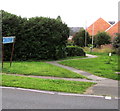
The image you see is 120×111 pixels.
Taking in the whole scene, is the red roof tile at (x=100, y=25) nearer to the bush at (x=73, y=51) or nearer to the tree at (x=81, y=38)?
the tree at (x=81, y=38)

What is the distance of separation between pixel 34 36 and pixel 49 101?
1183 centimetres

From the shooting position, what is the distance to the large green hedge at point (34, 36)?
53.3 ft

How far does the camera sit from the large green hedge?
16234 mm

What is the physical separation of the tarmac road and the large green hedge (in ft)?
33.4

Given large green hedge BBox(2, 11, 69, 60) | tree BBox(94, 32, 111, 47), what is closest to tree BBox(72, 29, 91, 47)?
tree BBox(94, 32, 111, 47)

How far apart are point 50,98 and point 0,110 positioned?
163 centimetres

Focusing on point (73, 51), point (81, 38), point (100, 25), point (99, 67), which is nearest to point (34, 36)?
point (99, 67)

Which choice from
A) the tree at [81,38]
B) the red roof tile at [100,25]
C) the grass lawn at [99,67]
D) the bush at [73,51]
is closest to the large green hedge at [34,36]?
the grass lawn at [99,67]

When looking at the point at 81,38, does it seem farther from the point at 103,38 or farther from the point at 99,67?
the point at 99,67

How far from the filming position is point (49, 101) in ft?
18.7

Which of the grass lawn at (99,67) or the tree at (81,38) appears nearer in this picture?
the grass lawn at (99,67)

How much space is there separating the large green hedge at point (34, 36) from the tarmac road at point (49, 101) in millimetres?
10170

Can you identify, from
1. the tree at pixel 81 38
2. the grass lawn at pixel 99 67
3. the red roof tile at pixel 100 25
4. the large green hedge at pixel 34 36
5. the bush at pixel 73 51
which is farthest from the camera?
the red roof tile at pixel 100 25

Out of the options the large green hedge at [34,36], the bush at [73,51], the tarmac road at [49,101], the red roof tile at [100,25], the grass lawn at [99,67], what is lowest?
the tarmac road at [49,101]
